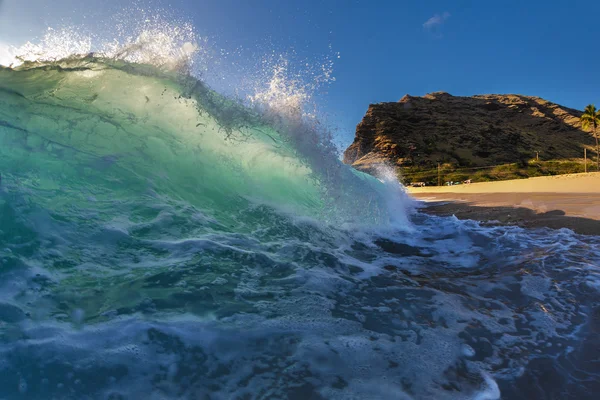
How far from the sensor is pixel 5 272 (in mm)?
2855

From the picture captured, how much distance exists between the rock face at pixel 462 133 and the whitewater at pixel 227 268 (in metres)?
49.4

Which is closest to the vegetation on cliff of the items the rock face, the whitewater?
the rock face

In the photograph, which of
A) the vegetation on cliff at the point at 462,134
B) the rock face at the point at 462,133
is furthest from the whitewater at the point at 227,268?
the rock face at the point at 462,133

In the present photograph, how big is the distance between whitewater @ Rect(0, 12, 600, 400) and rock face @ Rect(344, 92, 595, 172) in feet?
162

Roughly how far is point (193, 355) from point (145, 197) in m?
3.39

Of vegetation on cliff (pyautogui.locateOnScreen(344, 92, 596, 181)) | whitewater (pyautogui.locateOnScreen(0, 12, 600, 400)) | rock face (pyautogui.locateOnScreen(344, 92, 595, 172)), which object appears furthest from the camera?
rock face (pyautogui.locateOnScreen(344, 92, 595, 172))

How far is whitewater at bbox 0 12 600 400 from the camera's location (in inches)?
78.1

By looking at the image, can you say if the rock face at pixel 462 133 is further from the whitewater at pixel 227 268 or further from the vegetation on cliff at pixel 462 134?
the whitewater at pixel 227 268

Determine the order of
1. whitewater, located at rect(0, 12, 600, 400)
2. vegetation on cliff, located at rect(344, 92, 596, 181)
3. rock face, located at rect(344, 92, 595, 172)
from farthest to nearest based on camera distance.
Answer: rock face, located at rect(344, 92, 595, 172) < vegetation on cliff, located at rect(344, 92, 596, 181) < whitewater, located at rect(0, 12, 600, 400)

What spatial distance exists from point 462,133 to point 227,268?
7797 centimetres

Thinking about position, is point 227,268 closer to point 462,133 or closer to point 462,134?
point 462,134

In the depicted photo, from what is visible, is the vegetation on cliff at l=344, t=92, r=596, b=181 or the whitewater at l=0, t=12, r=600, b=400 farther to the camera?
the vegetation on cliff at l=344, t=92, r=596, b=181

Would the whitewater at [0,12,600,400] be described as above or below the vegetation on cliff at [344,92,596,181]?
below

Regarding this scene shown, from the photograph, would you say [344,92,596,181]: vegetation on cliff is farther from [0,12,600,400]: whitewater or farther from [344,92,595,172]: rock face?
[0,12,600,400]: whitewater
